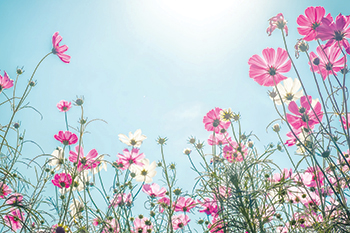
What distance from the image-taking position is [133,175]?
1637 mm

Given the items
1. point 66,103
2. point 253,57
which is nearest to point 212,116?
point 253,57

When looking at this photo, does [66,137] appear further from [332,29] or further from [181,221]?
[332,29]

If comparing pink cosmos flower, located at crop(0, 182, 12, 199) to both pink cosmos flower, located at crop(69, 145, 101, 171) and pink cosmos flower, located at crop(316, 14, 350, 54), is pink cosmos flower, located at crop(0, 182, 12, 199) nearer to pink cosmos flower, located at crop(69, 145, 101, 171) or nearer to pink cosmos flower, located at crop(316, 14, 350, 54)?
pink cosmos flower, located at crop(69, 145, 101, 171)

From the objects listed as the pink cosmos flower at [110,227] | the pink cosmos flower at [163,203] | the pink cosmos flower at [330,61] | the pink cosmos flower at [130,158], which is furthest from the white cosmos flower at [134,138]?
the pink cosmos flower at [330,61]

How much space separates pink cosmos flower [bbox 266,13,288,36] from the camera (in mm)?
910

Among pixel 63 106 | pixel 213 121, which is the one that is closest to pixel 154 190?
pixel 213 121

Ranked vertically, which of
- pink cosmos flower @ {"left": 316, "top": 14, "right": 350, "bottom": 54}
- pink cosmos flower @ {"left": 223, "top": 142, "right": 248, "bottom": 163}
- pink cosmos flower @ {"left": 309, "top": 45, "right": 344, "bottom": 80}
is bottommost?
pink cosmos flower @ {"left": 223, "top": 142, "right": 248, "bottom": 163}

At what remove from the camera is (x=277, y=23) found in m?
0.92

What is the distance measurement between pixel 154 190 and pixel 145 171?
0.13 m

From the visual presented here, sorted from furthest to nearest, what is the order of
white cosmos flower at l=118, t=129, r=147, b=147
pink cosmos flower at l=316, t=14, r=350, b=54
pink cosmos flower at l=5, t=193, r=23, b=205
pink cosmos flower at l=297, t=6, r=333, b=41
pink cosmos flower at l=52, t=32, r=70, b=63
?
1. white cosmos flower at l=118, t=129, r=147, b=147
2. pink cosmos flower at l=52, t=32, r=70, b=63
3. pink cosmos flower at l=297, t=6, r=333, b=41
4. pink cosmos flower at l=316, t=14, r=350, b=54
5. pink cosmos flower at l=5, t=193, r=23, b=205

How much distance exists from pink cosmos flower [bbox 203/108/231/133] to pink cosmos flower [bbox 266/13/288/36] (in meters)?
0.65

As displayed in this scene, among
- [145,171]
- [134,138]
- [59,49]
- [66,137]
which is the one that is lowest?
[145,171]

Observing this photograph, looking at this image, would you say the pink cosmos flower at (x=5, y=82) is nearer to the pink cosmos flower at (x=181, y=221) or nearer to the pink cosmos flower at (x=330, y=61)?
the pink cosmos flower at (x=181, y=221)

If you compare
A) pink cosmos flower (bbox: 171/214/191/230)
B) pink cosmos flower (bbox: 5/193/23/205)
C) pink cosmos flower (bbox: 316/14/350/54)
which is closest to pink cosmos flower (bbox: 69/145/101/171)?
pink cosmos flower (bbox: 5/193/23/205)
